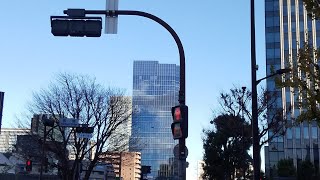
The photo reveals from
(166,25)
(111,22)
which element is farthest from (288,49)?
(111,22)

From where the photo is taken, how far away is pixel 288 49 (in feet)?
261

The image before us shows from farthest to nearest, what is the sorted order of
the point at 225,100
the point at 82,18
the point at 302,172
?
1. the point at 302,172
2. the point at 225,100
3. the point at 82,18

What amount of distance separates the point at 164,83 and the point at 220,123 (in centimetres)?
2916

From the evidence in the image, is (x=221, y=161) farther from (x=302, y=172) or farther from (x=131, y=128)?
(x=302, y=172)

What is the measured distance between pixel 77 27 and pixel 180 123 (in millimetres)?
3759

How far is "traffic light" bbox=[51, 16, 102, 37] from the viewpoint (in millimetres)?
13516

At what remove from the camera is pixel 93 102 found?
40.3 metres

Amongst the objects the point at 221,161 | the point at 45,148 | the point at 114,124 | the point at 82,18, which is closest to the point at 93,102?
the point at 114,124

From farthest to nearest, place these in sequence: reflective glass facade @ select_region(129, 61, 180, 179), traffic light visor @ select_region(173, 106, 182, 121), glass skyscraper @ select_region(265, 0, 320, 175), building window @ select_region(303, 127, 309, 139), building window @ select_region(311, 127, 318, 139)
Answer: building window @ select_region(303, 127, 309, 139) → building window @ select_region(311, 127, 318, 139) → glass skyscraper @ select_region(265, 0, 320, 175) → reflective glass facade @ select_region(129, 61, 180, 179) → traffic light visor @ select_region(173, 106, 182, 121)

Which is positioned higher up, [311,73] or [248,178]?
[311,73]

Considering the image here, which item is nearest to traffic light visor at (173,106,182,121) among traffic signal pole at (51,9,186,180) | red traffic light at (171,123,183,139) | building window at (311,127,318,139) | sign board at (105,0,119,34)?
red traffic light at (171,123,183,139)

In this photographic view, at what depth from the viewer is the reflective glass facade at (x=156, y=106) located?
68.3 m

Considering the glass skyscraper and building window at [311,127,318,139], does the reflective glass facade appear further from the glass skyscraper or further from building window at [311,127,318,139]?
building window at [311,127,318,139]

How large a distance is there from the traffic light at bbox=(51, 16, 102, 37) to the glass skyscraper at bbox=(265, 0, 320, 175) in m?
65.1
